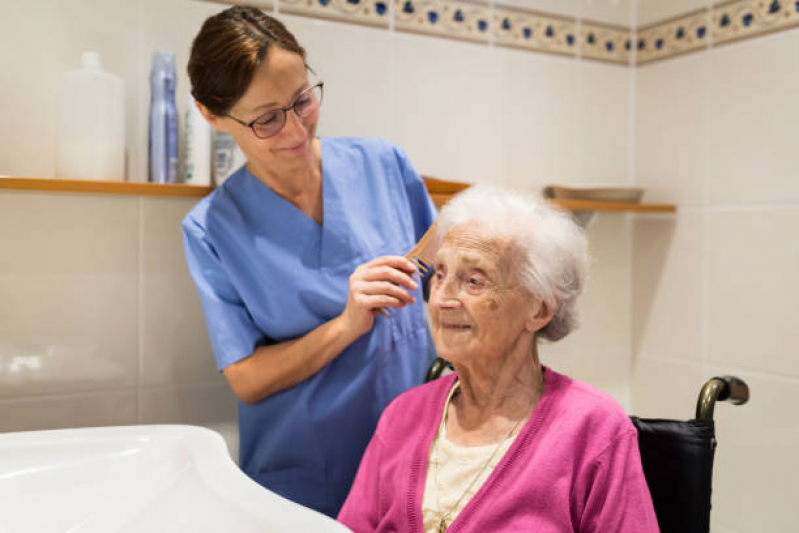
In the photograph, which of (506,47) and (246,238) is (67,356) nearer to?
(246,238)

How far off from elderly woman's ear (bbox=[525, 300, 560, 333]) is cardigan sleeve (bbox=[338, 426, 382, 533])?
13.9 inches

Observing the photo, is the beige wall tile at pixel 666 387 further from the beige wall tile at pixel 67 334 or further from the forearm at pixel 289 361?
the beige wall tile at pixel 67 334

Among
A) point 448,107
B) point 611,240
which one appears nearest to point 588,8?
point 448,107

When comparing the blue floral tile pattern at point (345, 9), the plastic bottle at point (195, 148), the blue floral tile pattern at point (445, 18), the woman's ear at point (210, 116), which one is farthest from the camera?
the blue floral tile pattern at point (445, 18)

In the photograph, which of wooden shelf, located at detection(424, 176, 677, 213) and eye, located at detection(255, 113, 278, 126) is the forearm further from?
wooden shelf, located at detection(424, 176, 677, 213)

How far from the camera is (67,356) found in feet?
5.40

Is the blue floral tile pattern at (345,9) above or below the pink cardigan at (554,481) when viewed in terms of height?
above

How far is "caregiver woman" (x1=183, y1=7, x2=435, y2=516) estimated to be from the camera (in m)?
1.43

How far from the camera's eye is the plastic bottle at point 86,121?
154 centimetres

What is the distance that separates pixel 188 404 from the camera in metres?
1.78

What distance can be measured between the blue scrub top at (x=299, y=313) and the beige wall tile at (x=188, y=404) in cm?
27

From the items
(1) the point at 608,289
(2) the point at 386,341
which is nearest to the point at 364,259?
(2) the point at 386,341

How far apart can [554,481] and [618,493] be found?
10cm

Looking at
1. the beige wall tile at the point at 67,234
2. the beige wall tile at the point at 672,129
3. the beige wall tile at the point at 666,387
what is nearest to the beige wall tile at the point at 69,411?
the beige wall tile at the point at 67,234
